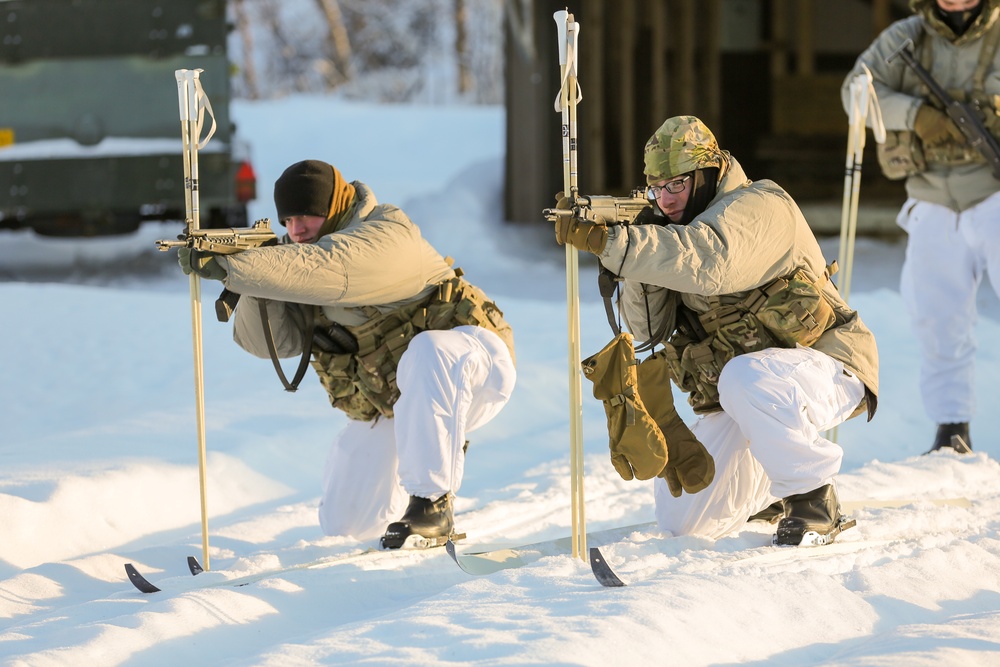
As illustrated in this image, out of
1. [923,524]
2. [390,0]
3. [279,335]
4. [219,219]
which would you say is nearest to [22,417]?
[279,335]

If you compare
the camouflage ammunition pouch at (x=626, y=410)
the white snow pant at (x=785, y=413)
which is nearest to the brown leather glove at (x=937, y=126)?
the white snow pant at (x=785, y=413)

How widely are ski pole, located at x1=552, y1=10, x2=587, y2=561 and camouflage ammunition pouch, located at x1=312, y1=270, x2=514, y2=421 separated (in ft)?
2.00

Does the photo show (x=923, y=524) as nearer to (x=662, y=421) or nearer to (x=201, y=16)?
(x=662, y=421)

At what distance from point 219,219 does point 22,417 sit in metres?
5.07

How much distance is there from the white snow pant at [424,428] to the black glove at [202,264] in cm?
71

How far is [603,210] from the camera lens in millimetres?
3842

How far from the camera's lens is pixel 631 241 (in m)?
3.70

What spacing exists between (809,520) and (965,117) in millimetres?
2258

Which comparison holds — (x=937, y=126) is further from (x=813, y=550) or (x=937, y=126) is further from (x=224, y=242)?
(x=224, y=242)

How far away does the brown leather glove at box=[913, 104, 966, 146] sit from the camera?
569cm

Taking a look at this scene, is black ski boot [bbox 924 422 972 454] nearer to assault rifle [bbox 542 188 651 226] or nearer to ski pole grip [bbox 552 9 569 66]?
assault rifle [bbox 542 188 651 226]

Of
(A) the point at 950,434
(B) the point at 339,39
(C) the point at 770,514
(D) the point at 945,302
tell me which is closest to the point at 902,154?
(D) the point at 945,302

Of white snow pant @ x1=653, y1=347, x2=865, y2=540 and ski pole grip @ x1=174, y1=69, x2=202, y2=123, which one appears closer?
white snow pant @ x1=653, y1=347, x2=865, y2=540

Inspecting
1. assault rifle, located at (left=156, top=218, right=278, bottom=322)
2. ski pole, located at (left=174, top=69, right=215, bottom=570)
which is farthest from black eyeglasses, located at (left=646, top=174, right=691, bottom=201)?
ski pole, located at (left=174, top=69, right=215, bottom=570)
